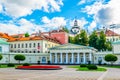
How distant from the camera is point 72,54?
→ 89750 mm

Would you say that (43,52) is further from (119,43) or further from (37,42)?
(119,43)

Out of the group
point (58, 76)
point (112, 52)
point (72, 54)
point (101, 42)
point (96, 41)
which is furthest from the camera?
point (96, 41)

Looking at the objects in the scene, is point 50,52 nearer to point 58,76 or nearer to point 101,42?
point 101,42

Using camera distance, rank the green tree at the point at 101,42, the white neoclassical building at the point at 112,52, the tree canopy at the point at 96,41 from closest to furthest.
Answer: the white neoclassical building at the point at 112,52, the green tree at the point at 101,42, the tree canopy at the point at 96,41

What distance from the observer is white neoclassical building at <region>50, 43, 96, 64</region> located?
288 feet

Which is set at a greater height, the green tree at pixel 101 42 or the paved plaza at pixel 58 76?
the green tree at pixel 101 42

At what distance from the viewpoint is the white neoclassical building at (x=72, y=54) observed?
8781 cm

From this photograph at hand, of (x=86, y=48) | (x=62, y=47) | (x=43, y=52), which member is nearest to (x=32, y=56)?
(x=43, y=52)

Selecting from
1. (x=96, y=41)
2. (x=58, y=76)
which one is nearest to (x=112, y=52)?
(x=96, y=41)

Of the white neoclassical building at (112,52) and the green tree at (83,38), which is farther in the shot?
the green tree at (83,38)

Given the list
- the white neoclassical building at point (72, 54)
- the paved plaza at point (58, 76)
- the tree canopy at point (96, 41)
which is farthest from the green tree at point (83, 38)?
the paved plaza at point (58, 76)

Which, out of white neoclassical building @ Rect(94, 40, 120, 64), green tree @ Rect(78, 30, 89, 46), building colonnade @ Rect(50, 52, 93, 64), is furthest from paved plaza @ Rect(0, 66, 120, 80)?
green tree @ Rect(78, 30, 89, 46)

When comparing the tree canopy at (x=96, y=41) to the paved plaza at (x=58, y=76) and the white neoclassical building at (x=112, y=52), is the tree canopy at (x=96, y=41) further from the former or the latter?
the paved plaza at (x=58, y=76)

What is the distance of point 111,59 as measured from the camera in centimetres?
7238
